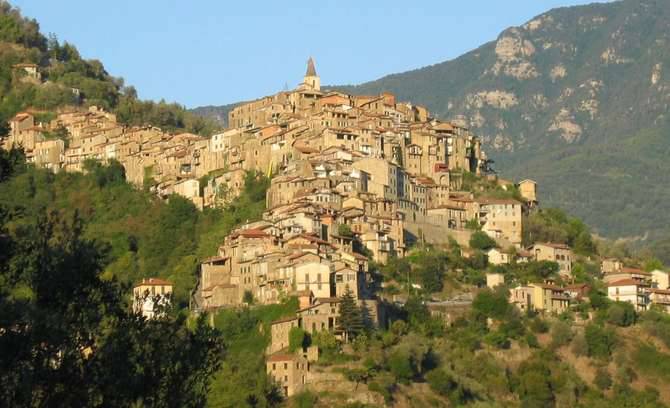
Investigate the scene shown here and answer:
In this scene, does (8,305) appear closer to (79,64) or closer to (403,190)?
(403,190)

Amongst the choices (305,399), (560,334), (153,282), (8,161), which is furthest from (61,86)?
(8,161)

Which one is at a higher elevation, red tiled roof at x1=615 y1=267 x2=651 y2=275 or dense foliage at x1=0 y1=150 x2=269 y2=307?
dense foliage at x1=0 y1=150 x2=269 y2=307

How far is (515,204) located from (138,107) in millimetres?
36194

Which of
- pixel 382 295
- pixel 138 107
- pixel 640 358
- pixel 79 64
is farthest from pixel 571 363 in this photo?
pixel 79 64

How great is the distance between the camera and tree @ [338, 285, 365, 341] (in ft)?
219

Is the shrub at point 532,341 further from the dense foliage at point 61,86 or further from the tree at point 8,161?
the tree at point 8,161

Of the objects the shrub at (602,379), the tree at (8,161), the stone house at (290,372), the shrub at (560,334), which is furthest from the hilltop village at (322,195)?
the tree at (8,161)

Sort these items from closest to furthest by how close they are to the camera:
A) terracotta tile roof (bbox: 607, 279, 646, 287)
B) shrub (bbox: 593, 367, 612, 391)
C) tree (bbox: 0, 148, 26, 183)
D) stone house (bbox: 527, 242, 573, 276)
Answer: tree (bbox: 0, 148, 26, 183) → shrub (bbox: 593, 367, 612, 391) → terracotta tile roof (bbox: 607, 279, 646, 287) → stone house (bbox: 527, 242, 573, 276)

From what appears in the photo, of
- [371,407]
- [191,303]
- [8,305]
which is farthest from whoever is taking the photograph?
[191,303]

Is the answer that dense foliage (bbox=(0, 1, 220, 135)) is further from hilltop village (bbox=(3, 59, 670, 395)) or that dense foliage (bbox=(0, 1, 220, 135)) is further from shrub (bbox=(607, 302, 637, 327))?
shrub (bbox=(607, 302, 637, 327))

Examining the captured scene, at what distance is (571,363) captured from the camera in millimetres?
75688

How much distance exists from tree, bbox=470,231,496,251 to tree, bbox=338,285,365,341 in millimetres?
16550

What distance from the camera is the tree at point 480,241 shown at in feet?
271

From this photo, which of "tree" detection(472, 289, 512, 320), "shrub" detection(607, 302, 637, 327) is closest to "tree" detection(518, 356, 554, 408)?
"tree" detection(472, 289, 512, 320)
